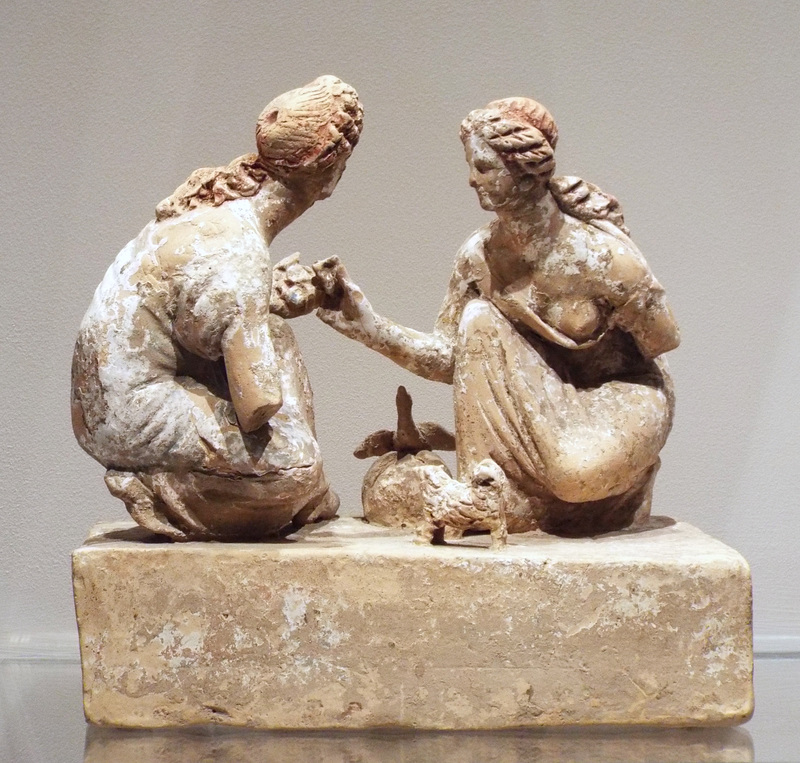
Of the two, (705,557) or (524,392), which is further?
(524,392)

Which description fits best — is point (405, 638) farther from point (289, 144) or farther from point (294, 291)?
point (289, 144)

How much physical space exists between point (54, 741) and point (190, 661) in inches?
16.2

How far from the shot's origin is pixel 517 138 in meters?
3.70

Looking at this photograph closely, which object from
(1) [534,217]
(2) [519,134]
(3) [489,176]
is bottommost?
(1) [534,217]

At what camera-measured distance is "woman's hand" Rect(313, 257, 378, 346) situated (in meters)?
3.95

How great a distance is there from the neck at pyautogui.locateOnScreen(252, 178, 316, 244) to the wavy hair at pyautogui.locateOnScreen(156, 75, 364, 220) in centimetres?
2

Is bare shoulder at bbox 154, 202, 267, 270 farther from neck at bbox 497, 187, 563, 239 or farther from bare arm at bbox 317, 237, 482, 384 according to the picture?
neck at bbox 497, 187, 563, 239

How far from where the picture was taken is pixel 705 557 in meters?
3.57

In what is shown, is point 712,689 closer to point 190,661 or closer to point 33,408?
point 190,661

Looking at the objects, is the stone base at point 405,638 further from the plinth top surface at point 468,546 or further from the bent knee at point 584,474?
the bent knee at point 584,474

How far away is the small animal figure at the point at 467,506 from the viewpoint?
365cm

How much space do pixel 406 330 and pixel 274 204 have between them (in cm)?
58

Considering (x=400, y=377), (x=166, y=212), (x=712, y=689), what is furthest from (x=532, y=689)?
(x=400, y=377)

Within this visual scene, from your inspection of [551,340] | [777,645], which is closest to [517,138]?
[551,340]
